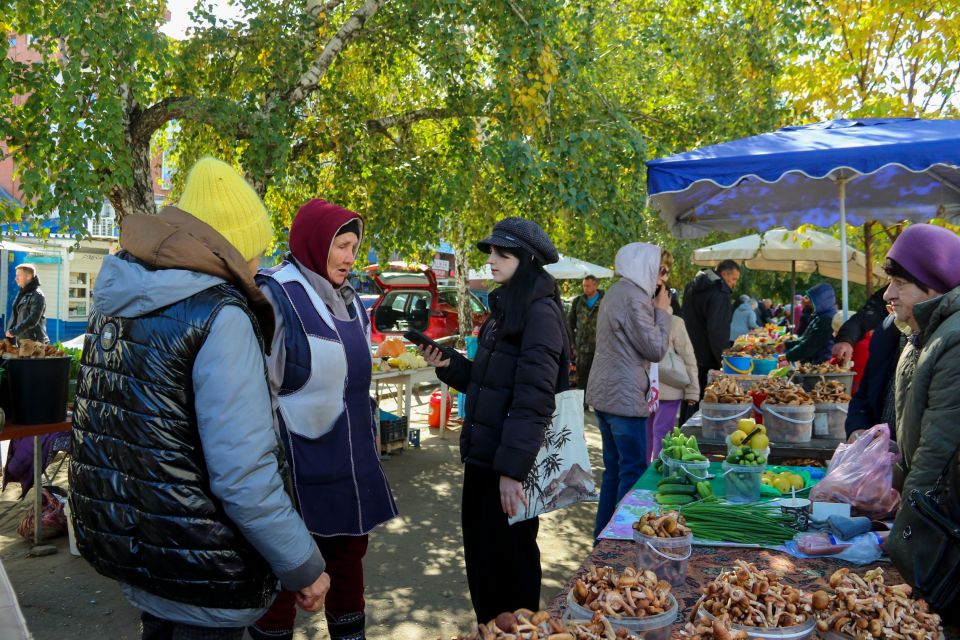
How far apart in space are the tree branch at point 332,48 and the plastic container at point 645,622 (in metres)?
6.66

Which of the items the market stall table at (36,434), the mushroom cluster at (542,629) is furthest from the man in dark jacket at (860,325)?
the market stall table at (36,434)

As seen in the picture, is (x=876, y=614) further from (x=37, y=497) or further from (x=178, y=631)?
(x=37, y=497)

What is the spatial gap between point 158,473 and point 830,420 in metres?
3.72

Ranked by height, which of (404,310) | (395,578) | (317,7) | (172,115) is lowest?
(395,578)

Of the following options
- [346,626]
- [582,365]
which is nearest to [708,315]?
[582,365]

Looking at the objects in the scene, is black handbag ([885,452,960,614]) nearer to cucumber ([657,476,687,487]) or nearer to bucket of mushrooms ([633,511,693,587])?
bucket of mushrooms ([633,511,693,587])

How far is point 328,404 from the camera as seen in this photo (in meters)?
2.59

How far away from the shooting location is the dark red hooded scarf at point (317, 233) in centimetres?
273

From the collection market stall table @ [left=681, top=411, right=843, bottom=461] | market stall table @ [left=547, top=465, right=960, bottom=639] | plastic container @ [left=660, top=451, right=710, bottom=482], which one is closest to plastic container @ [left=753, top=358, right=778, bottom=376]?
market stall table @ [left=681, top=411, right=843, bottom=461]

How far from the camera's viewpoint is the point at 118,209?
686cm

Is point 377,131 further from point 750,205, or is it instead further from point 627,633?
point 627,633

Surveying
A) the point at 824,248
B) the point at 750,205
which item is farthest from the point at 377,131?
the point at 824,248

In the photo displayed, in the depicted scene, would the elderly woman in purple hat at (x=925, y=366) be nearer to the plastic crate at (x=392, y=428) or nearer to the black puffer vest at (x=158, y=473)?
the black puffer vest at (x=158, y=473)

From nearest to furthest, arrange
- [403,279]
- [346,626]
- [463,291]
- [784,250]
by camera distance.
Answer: [346,626], [463,291], [784,250], [403,279]
